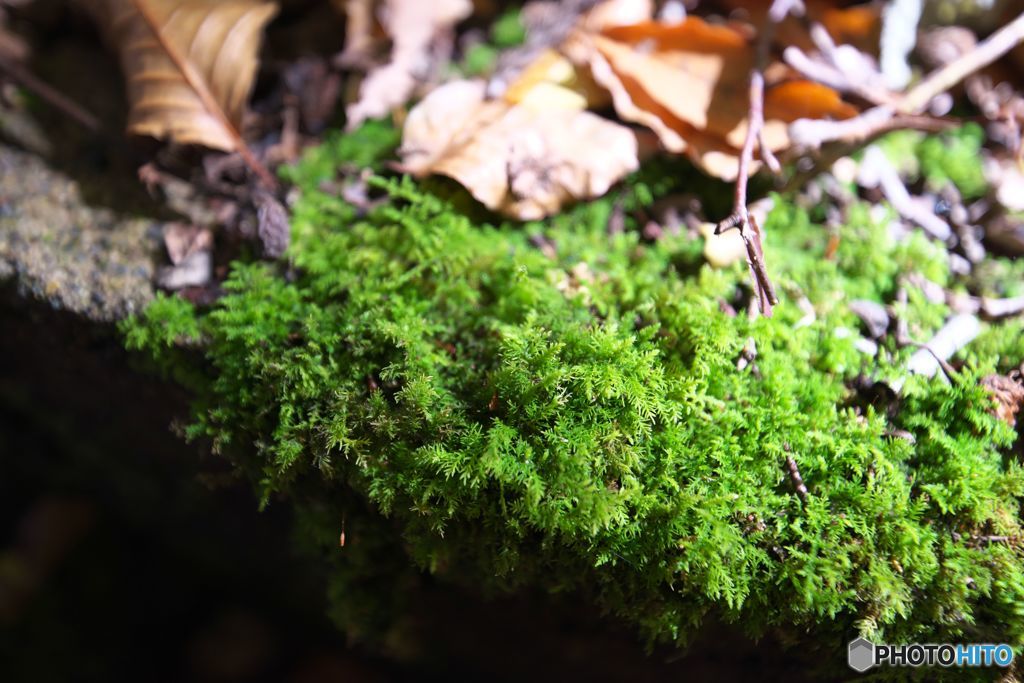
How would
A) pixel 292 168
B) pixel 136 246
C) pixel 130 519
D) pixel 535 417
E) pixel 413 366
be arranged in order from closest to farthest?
pixel 535 417, pixel 413 366, pixel 136 246, pixel 292 168, pixel 130 519

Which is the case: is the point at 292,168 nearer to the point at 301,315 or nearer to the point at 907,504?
the point at 301,315

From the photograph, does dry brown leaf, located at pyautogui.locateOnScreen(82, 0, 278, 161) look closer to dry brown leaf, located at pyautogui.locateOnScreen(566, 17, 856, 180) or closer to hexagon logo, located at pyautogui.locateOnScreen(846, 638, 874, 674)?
dry brown leaf, located at pyautogui.locateOnScreen(566, 17, 856, 180)

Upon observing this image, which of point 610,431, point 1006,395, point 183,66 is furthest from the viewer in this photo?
point 183,66

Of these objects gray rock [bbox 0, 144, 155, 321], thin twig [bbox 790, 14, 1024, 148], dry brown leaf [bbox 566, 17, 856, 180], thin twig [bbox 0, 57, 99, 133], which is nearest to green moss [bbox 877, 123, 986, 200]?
thin twig [bbox 790, 14, 1024, 148]

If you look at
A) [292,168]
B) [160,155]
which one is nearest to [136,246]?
[160,155]

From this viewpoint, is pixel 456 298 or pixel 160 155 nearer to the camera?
pixel 456 298

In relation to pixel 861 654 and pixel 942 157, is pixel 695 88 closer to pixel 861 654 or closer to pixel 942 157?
pixel 942 157

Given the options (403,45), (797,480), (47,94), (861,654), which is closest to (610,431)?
(797,480)
